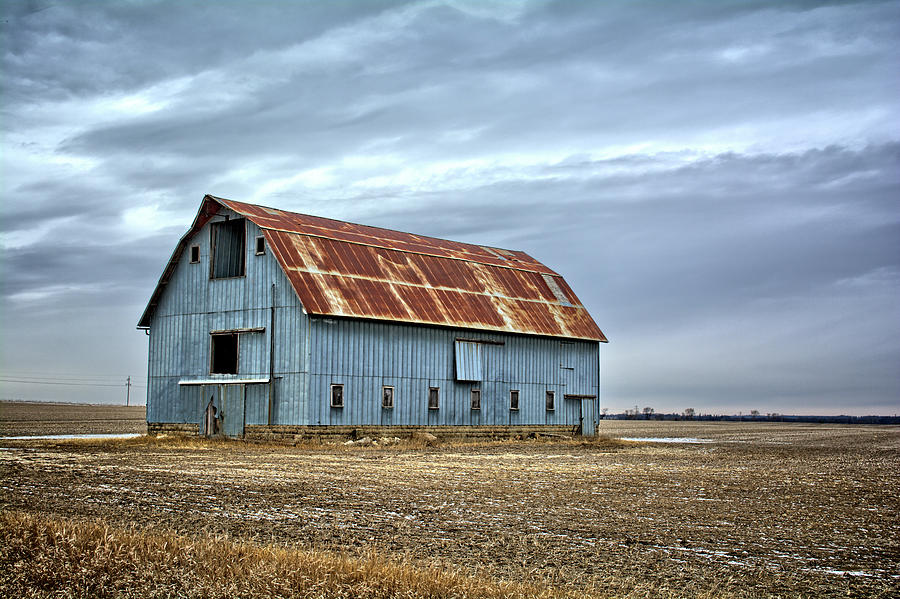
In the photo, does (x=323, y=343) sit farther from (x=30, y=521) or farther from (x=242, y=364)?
(x=30, y=521)

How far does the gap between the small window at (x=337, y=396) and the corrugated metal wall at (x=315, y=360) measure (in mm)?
194

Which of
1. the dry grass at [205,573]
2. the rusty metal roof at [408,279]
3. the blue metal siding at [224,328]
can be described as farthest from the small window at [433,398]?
the dry grass at [205,573]

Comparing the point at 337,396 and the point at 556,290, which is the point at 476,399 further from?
the point at 556,290

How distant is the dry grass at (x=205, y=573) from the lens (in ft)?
28.3

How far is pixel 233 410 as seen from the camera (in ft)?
123

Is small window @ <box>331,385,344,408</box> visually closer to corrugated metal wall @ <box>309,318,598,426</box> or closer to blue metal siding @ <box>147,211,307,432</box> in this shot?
corrugated metal wall @ <box>309,318,598,426</box>

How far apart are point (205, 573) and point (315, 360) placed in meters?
26.7

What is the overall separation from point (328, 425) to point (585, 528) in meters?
23.2

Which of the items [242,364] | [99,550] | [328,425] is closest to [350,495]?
[99,550]

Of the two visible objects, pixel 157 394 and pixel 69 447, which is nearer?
pixel 69 447

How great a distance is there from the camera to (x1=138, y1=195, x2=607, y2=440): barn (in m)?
36.4

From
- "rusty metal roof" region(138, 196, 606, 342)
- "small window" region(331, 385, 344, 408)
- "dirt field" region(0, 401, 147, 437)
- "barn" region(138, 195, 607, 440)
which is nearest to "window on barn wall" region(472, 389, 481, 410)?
"barn" region(138, 195, 607, 440)

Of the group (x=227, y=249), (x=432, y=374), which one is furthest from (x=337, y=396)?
(x=227, y=249)

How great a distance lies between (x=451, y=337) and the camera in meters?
41.6
